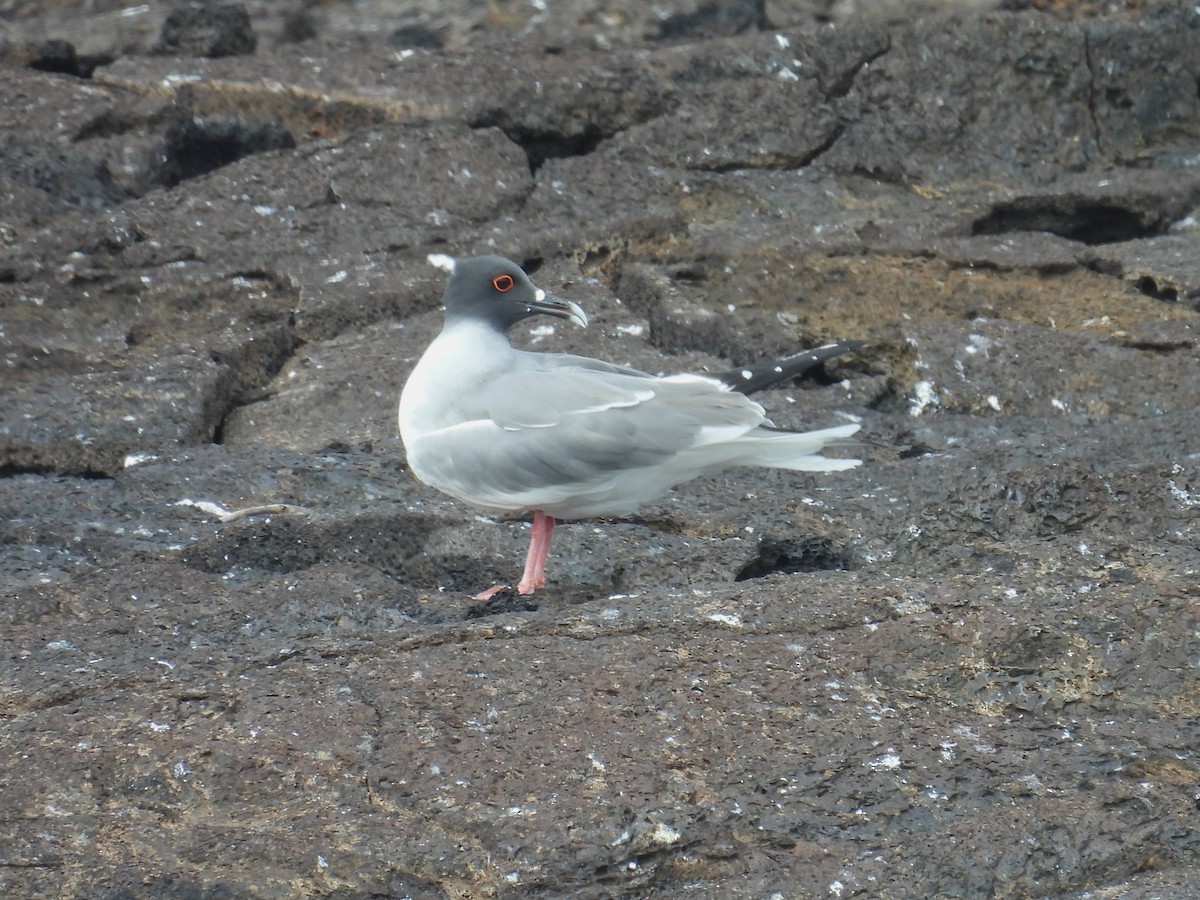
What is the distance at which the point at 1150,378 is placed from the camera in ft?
17.5

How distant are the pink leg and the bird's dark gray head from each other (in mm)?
599

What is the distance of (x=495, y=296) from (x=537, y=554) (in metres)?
0.77

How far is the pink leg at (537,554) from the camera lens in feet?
13.2

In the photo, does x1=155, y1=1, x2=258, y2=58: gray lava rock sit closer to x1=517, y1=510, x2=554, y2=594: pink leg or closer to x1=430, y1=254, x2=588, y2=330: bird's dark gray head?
x1=430, y1=254, x2=588, y2=330: bird's dark gray head

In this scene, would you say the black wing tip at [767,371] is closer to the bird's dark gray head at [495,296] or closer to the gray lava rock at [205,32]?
the bird's dark gray head at [495,296]

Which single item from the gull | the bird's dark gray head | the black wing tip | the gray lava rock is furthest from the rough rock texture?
the bird's dark gray head

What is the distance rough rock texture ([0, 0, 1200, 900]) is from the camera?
2.88 metres

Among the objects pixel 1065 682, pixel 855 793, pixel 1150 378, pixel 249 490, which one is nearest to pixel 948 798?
pixel 855 793

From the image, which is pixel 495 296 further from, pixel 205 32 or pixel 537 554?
pixel 205 32

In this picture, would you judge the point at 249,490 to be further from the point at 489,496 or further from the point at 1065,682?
the point at 1065,682

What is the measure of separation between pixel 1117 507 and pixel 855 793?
5.21 feet

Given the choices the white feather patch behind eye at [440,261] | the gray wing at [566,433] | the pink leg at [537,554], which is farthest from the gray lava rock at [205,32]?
the pink leg at [537,554]

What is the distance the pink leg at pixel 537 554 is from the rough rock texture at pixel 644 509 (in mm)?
46

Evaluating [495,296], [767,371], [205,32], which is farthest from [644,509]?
[205,32]
